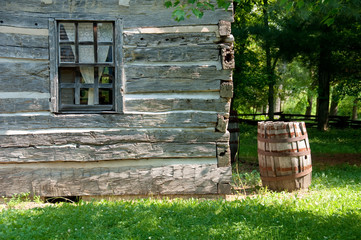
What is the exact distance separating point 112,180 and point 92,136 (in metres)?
0.82

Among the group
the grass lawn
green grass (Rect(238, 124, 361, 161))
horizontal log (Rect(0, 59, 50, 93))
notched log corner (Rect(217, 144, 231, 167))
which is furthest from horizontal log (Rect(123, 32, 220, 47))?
green grass (Rect(238, 124, 361, 161))

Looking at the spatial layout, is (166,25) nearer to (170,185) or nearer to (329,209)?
(170,185)

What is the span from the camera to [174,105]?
6117 millimetres

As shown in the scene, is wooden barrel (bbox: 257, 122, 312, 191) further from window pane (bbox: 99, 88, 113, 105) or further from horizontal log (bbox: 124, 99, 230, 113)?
window pane (bbox: 99, 88, 113, 105)

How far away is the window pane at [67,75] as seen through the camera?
20.1 ft

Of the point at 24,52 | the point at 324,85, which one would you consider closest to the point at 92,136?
the point at 24,52

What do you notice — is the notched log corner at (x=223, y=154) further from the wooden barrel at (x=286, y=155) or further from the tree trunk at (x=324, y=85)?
the tree trunk at (x=324, y=85)

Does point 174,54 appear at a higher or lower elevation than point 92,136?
higher

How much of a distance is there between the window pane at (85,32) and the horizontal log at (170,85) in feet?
3.25

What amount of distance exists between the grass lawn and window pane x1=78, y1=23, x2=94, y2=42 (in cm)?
271

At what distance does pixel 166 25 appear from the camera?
19.9ft

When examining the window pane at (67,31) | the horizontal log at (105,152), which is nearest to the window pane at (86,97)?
the horizontal log at (105,152)

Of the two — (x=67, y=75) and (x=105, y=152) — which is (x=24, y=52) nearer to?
(x=67, y=75)

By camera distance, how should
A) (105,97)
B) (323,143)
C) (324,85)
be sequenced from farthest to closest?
(324,85) → (323,143) → (105,97)
